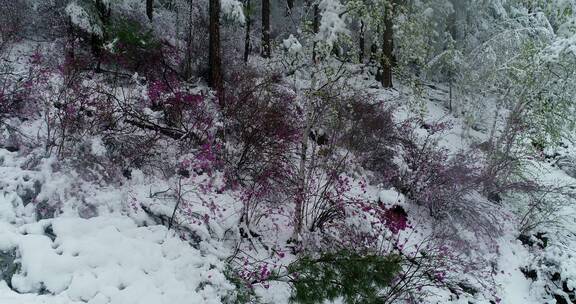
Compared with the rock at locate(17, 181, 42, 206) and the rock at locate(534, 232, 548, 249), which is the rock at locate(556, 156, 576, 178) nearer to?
the rock at locate(534, 232, 548, 249)

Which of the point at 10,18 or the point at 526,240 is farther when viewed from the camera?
the point at 10,18

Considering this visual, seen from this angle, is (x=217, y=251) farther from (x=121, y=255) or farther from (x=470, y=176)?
(x=470, y=176)

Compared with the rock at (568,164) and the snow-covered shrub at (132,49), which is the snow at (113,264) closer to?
the snow-covered shrub at (132,49)

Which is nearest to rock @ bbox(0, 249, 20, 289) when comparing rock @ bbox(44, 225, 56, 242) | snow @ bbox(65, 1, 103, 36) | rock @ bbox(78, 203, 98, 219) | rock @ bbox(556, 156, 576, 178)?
rock @ bbox(44, 225, 56, 242)

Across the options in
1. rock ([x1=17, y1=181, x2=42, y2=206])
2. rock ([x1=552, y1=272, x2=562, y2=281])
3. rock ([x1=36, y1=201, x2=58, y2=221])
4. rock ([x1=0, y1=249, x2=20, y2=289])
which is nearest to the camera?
rock ([x1=0, y1=249, x2=20, y2=289])

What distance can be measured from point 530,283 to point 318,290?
5732 mm

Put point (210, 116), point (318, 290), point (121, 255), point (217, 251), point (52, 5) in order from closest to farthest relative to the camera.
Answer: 1. point (121, 255)
2. point (318, 290)
3. point (217, 251)
4. point (210, 116)
5. point (52, 5)

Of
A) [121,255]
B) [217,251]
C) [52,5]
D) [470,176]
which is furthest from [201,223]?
[52,5]

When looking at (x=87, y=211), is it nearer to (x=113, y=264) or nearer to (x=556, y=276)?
(x=113, y=264)

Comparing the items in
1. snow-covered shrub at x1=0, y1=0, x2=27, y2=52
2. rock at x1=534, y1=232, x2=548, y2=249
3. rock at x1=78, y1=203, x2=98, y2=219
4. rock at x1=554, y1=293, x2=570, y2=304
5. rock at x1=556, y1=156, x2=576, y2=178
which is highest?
snow-covered shrub at x1=0, y1=0, x2=27, y2=52

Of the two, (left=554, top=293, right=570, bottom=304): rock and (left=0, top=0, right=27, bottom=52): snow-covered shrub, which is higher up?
(left=0, top=0, right=27, bottom=52): snow-covered shrub

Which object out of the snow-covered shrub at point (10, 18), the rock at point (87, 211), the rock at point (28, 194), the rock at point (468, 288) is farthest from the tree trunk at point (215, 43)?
the rock at point (468, 288)

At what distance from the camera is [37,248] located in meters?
5.27

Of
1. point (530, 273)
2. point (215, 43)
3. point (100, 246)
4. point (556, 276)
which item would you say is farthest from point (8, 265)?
point (556, 276)
